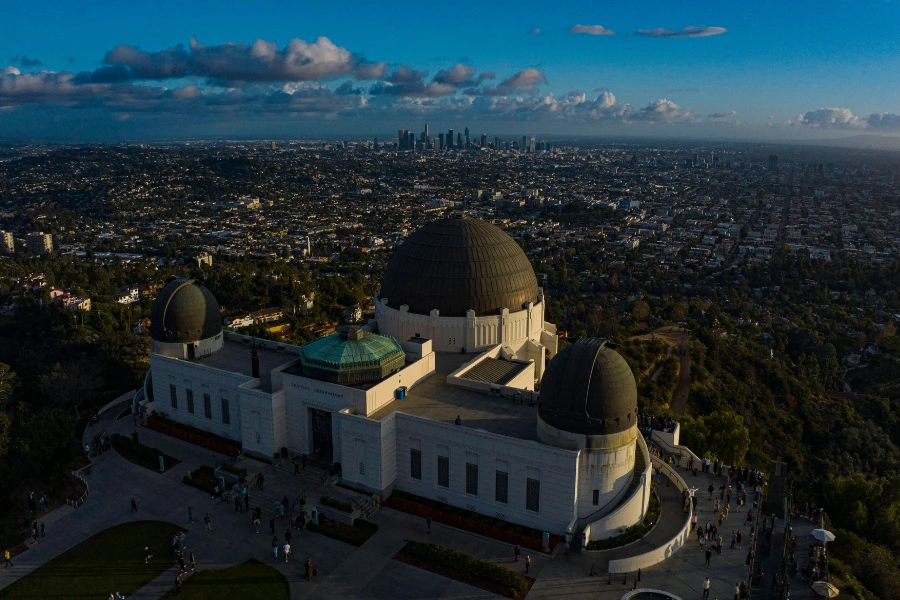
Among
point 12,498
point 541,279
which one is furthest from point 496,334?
point 541,279

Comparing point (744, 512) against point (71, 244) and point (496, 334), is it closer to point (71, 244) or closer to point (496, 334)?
point (496, 334)

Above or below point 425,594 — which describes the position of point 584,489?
above

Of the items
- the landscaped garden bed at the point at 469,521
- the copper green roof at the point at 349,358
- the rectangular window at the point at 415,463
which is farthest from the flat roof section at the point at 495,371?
the landscaped garden bed at the point at 469,521

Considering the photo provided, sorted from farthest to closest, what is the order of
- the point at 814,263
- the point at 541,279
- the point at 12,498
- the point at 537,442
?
the point at 814,263 → the point at 541,279 → the point at 12,498 → the point at 537,442

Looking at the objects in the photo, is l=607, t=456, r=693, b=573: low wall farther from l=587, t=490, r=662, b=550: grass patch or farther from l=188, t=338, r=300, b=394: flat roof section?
l=188, t=338, r=300, b=394: flat roof section

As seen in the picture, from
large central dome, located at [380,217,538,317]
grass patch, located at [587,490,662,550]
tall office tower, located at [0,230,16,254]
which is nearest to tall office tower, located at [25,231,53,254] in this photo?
tall office tower, located at [0,230,16,254]

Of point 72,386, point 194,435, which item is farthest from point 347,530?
point 72,386

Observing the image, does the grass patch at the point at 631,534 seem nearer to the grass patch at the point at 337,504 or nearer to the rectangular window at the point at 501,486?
the rectangular window at the point at 501,486
